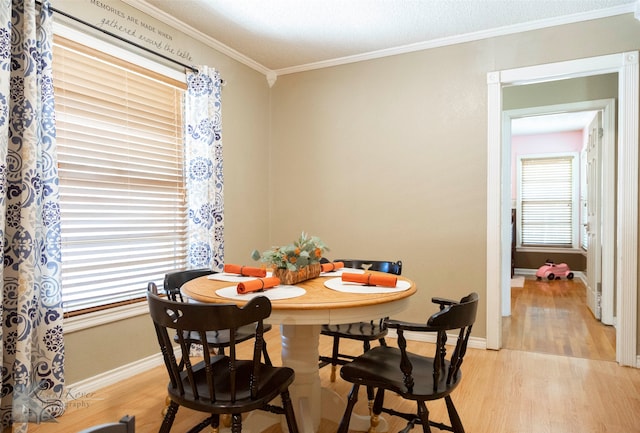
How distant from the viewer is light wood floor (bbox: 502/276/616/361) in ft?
11.3

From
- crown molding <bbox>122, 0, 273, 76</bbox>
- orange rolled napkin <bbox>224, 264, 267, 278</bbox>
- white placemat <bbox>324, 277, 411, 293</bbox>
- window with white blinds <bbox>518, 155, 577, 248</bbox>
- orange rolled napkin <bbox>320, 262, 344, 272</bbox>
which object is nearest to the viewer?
white placemat <bbox>324, 277, 411, 293</bbox>

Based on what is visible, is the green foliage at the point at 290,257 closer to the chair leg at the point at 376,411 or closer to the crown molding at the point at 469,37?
the chair leg at the point at 376,411

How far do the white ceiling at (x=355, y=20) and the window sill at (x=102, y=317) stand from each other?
82.2 inches

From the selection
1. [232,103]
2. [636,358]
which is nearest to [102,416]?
[232,103]

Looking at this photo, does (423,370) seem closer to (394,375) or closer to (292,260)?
(394,375)

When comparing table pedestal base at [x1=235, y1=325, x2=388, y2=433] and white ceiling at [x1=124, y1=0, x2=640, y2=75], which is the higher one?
white ceiling at [x1=124, y1=0, x2=640, y2=75]

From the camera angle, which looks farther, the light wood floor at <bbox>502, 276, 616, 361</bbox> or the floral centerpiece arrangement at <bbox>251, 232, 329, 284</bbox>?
the light wood floor at <bbox>502, 276, 616, 361</bbox>

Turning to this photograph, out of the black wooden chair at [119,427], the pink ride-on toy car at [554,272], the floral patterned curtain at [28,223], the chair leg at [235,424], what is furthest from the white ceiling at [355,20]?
the pink ride-on toy car at [554,272]

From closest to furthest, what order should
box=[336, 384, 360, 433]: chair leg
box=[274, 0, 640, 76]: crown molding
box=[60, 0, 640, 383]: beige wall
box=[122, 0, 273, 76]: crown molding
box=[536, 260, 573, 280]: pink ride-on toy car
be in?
box=[336, 384, 360, 433]: chair leg < box=[122, 0, 273, 76]: crown molding < box=[274, 0, 640, 76]: crown molding < box=[60, 0, 640, 383]: beige wall < box=[536, 260, 573, 280]: pink ride-on toy car

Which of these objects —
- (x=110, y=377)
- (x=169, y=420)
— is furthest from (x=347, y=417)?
(x=110, y=377)

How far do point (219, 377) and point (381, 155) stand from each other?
2.66 meters

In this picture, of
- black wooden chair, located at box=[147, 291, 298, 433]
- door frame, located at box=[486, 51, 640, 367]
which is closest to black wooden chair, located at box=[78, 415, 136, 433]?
black wooden chair, located at box=[147, 291, 298, 433]

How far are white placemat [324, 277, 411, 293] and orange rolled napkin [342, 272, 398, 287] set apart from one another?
0.02 meters

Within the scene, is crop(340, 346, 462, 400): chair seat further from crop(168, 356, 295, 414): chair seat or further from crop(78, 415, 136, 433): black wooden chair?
crop(78, 415, 136, 433): black wooden chair
